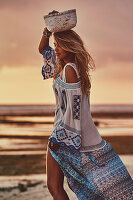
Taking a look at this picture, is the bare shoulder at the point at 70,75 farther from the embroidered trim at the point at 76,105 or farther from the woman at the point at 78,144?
the embroidered trim at the point at 76,105

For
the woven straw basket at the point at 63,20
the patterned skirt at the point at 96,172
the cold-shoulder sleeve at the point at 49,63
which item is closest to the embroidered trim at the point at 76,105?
the patterned skirt at the point at 96,172

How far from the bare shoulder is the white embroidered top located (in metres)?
0.03

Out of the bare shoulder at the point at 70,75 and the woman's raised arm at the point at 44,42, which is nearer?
the bare shoulder at the point at 70,75

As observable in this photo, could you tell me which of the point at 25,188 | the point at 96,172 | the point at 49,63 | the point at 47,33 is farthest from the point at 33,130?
the point at 96,172

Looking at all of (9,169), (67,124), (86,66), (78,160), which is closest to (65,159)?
(78,160)

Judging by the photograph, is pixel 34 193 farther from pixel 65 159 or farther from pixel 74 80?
pixel 74 80

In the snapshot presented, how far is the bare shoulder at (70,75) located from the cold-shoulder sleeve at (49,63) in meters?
0.65

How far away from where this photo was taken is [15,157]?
10.0 m

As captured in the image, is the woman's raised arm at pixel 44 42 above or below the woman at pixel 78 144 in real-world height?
above

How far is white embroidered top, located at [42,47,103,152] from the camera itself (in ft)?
9.96

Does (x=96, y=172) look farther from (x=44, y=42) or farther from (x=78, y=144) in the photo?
(x=44, y=42)

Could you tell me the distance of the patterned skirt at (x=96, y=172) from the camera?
315 cm

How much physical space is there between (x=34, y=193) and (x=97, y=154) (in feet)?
10.1

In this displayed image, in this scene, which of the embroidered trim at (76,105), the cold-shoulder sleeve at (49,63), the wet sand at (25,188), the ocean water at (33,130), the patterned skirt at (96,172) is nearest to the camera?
the embroidered trim at (76,105)
